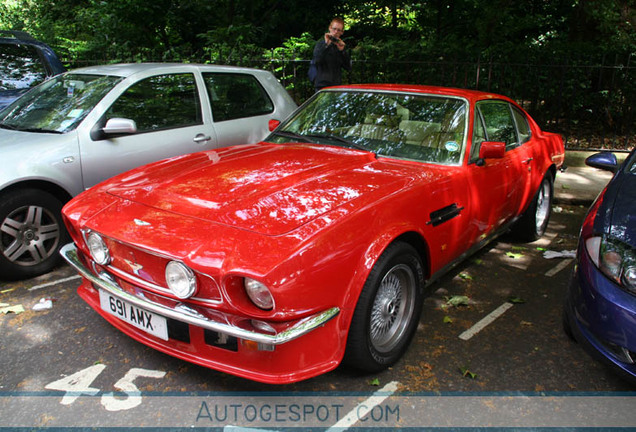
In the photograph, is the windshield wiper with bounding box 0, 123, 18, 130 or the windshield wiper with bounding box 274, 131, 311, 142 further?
the windshield wiper with bounding box 0, 123, 18, 130

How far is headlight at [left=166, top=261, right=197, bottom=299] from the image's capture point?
2.37 metres

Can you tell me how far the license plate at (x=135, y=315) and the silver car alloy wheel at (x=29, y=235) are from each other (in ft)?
5.00

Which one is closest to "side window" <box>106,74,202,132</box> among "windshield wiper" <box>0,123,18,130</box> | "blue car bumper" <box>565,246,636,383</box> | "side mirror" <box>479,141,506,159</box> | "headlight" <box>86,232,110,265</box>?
"windshield wiper" <box>0,123,18,130</box>

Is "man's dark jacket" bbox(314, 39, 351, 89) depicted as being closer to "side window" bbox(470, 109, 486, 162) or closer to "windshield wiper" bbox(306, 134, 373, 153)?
"windshield wiper" bbox(306, 134, 373, 153)

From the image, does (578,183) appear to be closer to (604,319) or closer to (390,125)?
(390,125)

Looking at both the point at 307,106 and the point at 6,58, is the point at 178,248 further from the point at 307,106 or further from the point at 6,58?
the point at 6,58

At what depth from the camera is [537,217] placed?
208 inches

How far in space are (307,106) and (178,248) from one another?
238 centimetres

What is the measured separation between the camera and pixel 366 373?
2869 mm

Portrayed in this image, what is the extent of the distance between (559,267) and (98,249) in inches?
154

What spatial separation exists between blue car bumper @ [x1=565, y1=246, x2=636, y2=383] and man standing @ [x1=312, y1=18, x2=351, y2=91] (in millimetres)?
4912

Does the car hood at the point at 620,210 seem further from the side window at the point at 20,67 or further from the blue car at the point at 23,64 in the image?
the side window at the point at 20,67

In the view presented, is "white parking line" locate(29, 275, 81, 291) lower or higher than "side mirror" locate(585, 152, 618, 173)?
lower

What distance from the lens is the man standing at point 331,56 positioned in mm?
6949
